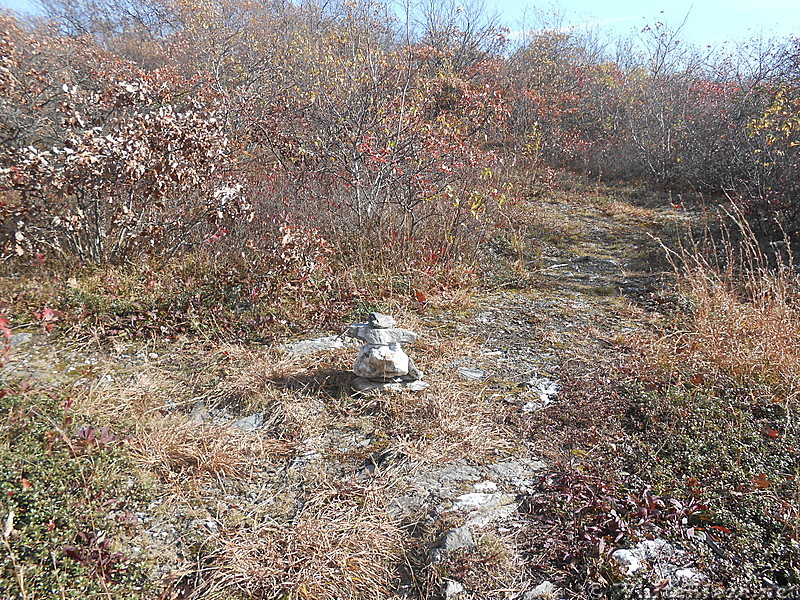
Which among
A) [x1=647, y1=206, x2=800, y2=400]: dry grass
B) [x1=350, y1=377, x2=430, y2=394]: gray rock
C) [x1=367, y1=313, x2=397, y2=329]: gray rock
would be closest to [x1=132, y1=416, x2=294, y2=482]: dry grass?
[x1=350, y1=377, x2=430, y2=394]: gray rock

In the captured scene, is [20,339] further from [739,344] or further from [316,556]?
[739,344]

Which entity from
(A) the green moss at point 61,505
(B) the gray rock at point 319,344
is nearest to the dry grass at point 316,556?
(A) the green moss at point 61,505

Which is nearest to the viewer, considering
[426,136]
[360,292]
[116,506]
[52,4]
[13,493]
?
[13,493]

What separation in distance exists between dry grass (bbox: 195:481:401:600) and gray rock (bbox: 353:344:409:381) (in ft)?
3.50

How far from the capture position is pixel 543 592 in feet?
7.29

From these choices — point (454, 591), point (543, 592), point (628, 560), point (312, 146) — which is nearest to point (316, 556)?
point (454, 591)

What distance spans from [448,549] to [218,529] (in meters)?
1.10

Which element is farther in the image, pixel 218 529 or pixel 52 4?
pixel 52 4

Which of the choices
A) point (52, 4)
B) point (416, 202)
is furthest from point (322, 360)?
point (52, 4)

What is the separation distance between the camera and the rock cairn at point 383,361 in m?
3.56

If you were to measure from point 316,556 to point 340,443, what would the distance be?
35.2 inches

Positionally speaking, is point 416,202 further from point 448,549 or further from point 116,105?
point 448,549

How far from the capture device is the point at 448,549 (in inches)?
93.4

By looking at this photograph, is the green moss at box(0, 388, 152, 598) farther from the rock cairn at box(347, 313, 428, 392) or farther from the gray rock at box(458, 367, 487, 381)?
the gray rock at box(458, 367, 487, 381)
